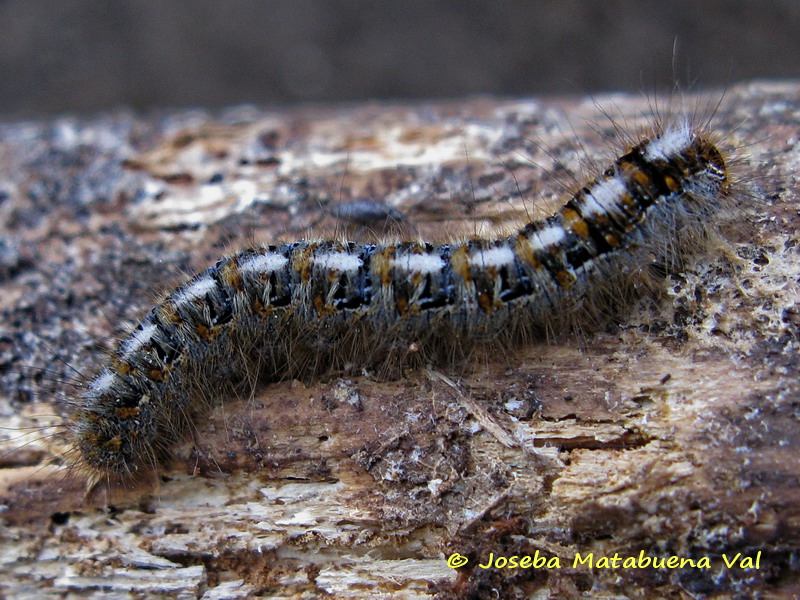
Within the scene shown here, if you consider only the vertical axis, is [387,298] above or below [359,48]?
below

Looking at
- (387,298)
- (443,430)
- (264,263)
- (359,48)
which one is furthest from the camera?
(359,48)

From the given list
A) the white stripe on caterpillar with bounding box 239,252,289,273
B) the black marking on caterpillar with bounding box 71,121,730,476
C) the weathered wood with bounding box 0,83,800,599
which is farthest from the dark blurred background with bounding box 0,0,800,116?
the white stripe on caterpillar with bounding box 239,252,289,273

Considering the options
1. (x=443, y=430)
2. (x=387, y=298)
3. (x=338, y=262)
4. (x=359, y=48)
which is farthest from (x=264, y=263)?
(x=359, y=48)

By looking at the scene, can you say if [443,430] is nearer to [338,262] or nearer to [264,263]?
[338,262]

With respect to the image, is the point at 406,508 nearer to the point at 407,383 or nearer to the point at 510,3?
the point at 407,383

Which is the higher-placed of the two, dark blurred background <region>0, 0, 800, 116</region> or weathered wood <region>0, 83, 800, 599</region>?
dark blurred background <region>0, 0, 800, 116</region>

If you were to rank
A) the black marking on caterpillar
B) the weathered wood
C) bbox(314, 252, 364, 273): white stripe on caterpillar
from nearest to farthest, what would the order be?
the weathered wood, the black marking on caterpillar, bbox(314, 252, 364, 273): white stripe on caterpillar

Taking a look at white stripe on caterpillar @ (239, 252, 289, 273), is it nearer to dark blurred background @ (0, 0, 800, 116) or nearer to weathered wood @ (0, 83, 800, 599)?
weathered wood @ (0, 83, 800, 599)
